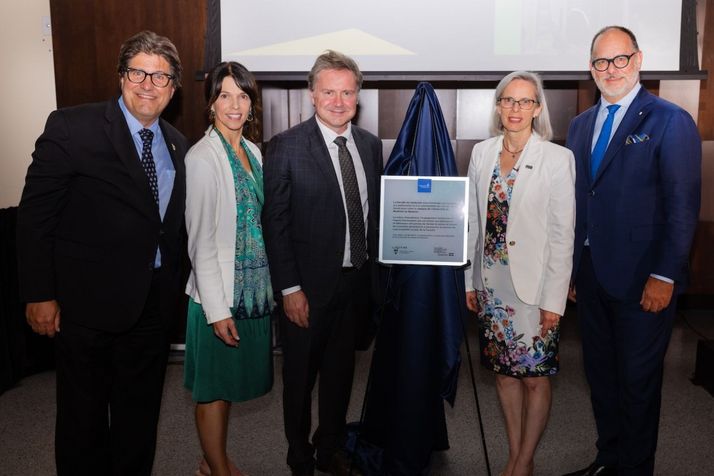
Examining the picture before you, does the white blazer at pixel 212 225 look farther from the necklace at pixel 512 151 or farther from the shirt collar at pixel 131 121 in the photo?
the necklace at pixel 512 151

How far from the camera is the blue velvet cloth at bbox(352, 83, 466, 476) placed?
2293 mm

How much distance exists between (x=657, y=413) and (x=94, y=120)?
7.80 ft

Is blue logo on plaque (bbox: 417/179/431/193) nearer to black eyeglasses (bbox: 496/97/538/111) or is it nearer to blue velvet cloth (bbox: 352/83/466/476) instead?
blue velvet cloth (bbox: 352/83/466/476)

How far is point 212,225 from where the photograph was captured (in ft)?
7.22

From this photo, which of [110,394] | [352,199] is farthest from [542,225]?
[110,394]

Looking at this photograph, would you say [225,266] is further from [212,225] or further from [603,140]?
[603,140]

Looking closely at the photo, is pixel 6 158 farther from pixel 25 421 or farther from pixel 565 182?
pixel 565 182

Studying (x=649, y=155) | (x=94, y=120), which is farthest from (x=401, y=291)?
(x=94, y=120)

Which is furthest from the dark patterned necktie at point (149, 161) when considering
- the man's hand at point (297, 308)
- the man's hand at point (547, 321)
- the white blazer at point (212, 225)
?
the man's hand at point (547, 321)

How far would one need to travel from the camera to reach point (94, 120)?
79.1 inches

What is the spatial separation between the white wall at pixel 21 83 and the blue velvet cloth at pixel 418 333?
5.13m

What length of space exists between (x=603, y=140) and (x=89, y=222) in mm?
1959

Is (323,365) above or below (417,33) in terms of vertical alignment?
below

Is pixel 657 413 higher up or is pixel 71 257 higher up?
pixel 71 257
